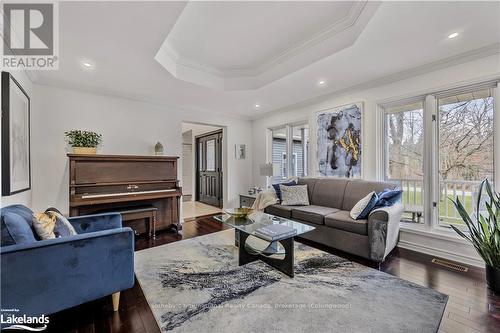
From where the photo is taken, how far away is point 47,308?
1.43m

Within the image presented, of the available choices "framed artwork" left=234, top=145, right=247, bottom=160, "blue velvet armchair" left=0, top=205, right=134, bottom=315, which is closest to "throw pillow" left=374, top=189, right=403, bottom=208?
"blue velvet armchair" left=0, top=205, right=134, bottom=315

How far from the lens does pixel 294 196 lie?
3.84 metres

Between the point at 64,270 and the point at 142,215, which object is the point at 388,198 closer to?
the point at 64,270

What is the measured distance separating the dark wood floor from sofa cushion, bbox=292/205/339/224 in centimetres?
82

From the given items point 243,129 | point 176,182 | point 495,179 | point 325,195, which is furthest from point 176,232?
point 495,179

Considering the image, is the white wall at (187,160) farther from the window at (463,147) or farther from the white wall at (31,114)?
the window at (463,147)

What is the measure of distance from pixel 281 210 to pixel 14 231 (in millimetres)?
3081

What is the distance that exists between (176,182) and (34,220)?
8.05ft

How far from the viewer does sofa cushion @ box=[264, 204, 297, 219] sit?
3556mm

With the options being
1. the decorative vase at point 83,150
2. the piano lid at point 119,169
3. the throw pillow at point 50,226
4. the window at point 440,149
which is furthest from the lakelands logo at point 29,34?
the window at point 440,149

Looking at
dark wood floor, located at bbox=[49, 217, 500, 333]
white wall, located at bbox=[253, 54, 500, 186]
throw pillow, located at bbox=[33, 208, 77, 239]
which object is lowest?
dark wood floor, located at bbox=[49, 217, 500, 333]

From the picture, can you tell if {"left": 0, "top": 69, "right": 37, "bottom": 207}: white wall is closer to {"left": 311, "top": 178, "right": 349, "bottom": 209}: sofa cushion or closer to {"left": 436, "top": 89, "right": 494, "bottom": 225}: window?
{"left": 311, "top": 178, "right": 349, "bottom": 209}: sofa cushion

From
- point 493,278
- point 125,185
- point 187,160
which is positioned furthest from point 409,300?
point 187,160

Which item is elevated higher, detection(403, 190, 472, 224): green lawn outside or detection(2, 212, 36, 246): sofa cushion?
detection(2, 212, 36, 246): sofa cushion
